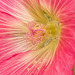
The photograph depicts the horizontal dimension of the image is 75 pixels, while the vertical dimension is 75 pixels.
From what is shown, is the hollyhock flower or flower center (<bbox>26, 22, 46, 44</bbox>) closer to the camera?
the hollyhock flower

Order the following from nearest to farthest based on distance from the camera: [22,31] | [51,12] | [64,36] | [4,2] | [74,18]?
[74,18] → [64,36] → [51,12] → [4,2] → [22,31]

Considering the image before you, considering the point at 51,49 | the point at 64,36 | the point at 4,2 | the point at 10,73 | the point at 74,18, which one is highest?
the point at 4,2

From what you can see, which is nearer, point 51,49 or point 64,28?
point 64,28

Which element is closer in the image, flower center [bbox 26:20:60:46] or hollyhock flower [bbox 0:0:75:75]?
hollyhock flower [bbox 0:0:75:75]

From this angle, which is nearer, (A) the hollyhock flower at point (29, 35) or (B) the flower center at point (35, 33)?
(A) the hollyhock flower at point (29, 35)

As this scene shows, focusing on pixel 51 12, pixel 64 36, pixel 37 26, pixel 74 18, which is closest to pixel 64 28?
pixel 64 36

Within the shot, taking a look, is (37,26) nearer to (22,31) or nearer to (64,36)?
(22,31)

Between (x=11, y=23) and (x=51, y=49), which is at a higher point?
(x=11, y=23)

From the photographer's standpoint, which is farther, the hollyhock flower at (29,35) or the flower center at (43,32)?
the flower center at (43,32)
